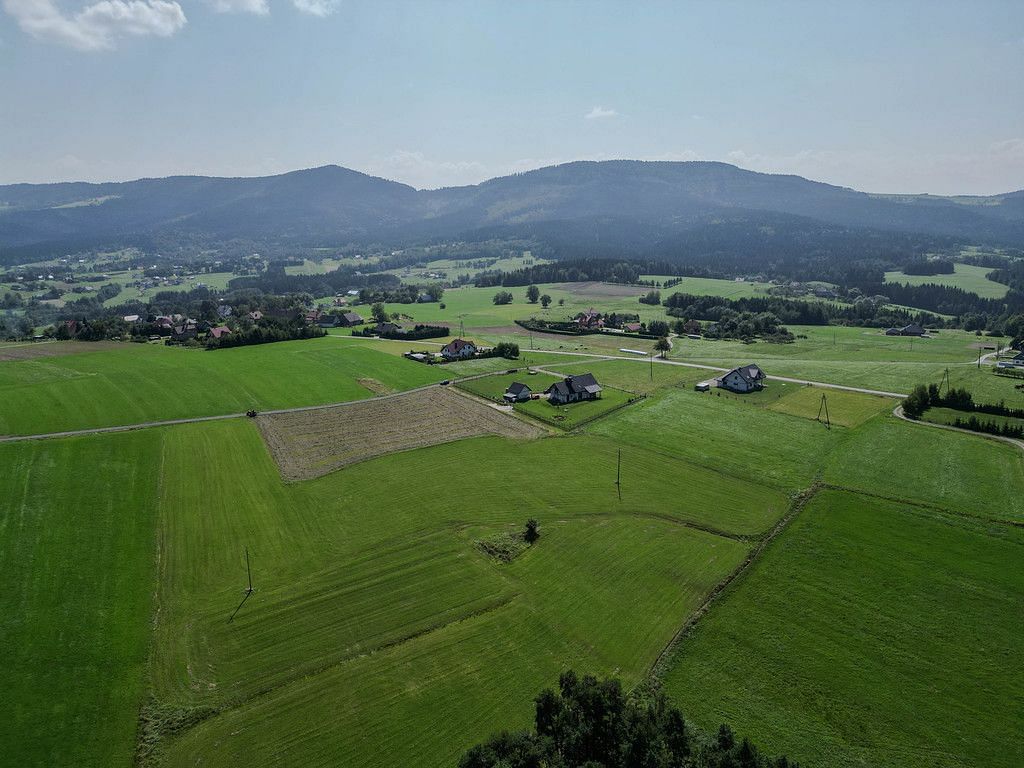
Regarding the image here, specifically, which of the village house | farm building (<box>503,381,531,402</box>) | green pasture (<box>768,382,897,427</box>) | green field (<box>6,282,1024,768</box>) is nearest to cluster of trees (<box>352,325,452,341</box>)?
the village house

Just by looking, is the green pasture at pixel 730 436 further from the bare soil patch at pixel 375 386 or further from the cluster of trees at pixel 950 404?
the bare soil patch at pixel 375 386

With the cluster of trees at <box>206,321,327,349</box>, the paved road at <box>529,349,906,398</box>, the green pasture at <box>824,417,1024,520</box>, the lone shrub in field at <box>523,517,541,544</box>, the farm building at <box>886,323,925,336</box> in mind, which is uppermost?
the cluster of trees at <box>206,321,327,349</box>

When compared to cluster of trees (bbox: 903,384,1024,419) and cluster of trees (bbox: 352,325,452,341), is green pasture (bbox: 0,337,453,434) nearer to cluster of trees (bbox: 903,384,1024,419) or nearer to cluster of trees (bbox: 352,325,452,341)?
cluster of trees (bbox: 352,325,452,341)

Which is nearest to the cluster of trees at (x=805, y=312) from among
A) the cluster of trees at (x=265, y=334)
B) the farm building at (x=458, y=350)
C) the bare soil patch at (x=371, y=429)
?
the farm building at (x=458, y=350)

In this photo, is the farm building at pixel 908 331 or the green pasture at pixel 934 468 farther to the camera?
the farm building at pixel 908 331

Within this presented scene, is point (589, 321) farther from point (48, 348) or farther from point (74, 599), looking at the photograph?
point (74, 599)

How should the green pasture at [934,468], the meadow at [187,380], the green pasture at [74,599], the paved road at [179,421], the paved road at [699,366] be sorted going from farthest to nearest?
the paved road at [699,366]
the meadow at [187,380]
the paved road at [179,421]
the green pasture at [934,468]
the green pasture at [74,599]

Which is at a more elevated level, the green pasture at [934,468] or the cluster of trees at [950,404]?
the cluster of trees at [950,404]
